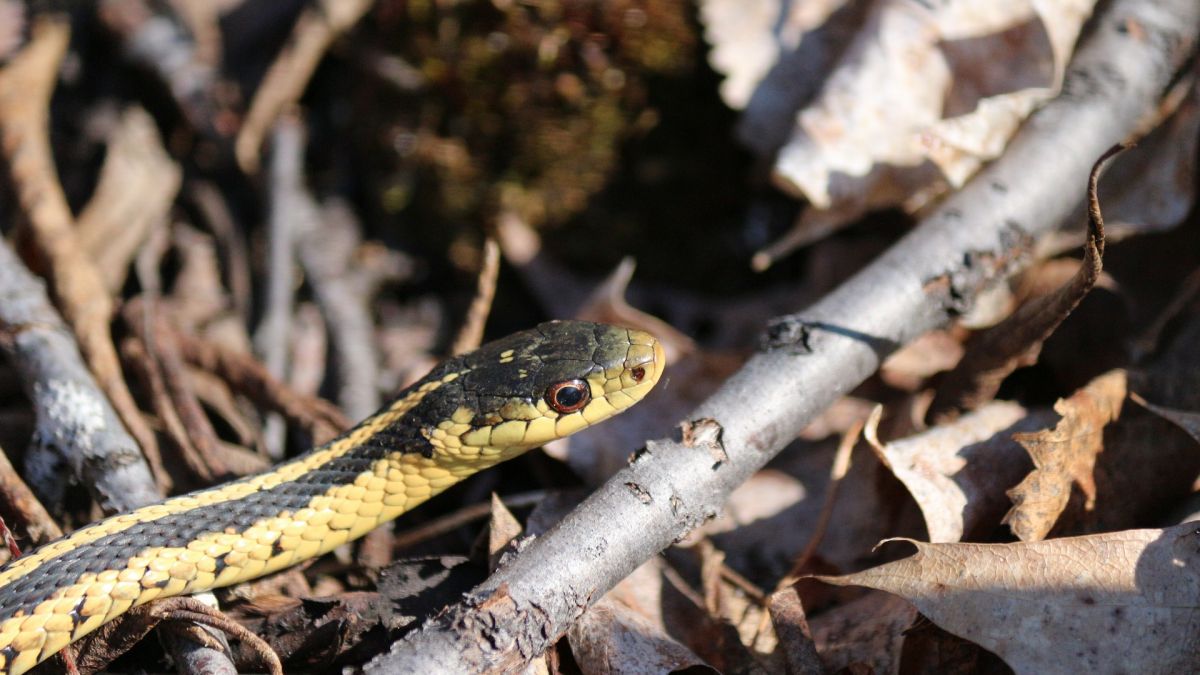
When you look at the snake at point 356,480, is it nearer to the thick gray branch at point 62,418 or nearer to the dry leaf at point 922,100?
the thick gray branch at point 62,418

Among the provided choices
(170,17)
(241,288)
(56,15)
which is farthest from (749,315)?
(56,15)

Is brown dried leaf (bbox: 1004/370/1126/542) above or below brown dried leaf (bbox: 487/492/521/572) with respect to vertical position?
below

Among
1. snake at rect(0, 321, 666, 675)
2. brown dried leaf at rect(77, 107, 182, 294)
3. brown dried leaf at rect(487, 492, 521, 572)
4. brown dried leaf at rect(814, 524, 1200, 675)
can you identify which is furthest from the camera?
brown dried leaf at rect(77, 107, 182, 294)

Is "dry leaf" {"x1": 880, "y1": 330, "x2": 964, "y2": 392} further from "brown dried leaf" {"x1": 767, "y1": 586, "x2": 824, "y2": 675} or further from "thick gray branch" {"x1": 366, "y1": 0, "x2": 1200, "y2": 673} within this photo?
"brown dried leaf" {"x1": 767, "y1": 586, "x2": 824, "y2": 675}

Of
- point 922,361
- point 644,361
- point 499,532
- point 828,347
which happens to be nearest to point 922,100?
point 922,361

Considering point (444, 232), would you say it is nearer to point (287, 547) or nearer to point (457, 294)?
point (457, 294)

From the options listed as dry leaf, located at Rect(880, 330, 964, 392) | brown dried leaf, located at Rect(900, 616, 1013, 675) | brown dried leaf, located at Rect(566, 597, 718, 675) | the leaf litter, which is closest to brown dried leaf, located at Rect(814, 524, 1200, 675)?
the leaf litter

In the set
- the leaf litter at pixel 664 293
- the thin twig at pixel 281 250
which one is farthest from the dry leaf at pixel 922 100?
the thin twig at pixel 281 250
